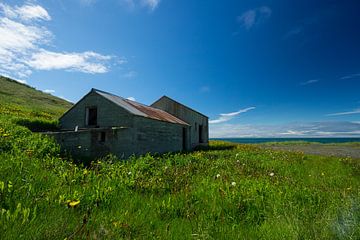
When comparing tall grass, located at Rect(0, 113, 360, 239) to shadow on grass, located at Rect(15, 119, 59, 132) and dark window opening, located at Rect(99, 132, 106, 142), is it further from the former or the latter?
shadow on grass, located at Rect(15, 119, 59, 132)

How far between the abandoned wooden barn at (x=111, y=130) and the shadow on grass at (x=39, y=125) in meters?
1.32

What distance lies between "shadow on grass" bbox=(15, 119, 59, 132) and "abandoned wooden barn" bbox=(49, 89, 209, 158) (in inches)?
52.0

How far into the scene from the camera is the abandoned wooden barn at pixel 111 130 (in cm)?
1292

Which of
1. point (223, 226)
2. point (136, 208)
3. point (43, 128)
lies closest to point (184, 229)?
point (223, 226)

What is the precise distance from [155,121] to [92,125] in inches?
191

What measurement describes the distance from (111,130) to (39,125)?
7909 millimetres

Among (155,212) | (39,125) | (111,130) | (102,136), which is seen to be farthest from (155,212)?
(39,125)

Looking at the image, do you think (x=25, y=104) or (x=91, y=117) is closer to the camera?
(x=91, y=117)

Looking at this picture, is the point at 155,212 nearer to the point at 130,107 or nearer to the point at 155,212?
the point at 155,212

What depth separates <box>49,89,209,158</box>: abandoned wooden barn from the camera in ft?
42.4

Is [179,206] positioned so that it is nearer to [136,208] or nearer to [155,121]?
[136,208]

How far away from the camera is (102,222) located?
2.88 metres

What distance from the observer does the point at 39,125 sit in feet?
55.3

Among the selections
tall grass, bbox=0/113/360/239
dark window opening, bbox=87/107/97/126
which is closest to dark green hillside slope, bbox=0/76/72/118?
dark window opening, bbox=87/107/97/126
